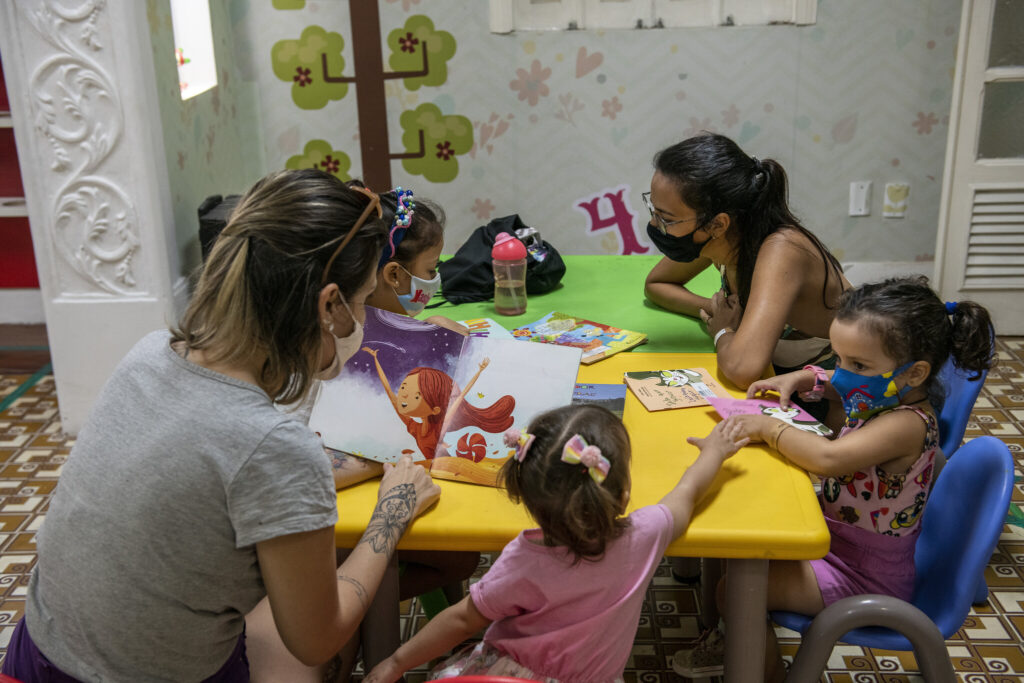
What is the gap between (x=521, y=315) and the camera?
8.22 ft

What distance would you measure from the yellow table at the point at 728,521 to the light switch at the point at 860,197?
9.89 feet

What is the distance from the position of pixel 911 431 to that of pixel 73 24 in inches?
114

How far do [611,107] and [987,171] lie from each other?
64.9 inches

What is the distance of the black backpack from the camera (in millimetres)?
2605

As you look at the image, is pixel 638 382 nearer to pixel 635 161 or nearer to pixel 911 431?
pixel 911 431

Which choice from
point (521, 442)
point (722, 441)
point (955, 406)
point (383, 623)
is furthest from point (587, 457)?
point (955, 406)

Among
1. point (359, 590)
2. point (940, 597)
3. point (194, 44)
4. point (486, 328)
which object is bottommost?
point (940, 597)

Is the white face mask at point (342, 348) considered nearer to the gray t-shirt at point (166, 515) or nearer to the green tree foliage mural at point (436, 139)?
the gray t-shirt at point (166, 515)

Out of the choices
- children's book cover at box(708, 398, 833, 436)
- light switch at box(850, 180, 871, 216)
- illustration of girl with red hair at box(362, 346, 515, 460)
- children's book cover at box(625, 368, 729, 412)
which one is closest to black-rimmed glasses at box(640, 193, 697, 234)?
children's book cover at box(625, 368, 729, 412)

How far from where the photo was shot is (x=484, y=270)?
2.61 meters

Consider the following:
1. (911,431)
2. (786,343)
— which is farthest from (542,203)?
(911,431)

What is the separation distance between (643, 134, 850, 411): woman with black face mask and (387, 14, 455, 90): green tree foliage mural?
2294 mm

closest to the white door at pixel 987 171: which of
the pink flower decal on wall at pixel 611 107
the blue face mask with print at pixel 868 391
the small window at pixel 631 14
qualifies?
the small window at pixel 631 14

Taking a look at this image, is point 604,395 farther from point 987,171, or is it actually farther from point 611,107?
point 987,171
